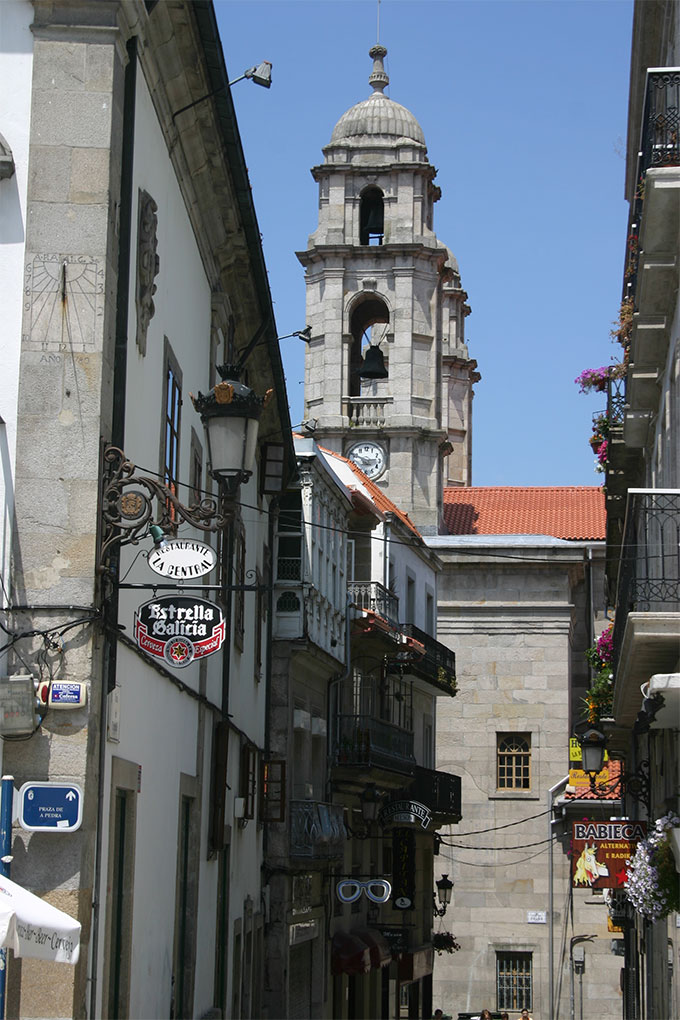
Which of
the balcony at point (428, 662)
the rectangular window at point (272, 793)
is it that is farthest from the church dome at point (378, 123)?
the rectangular window at point (272, 793)

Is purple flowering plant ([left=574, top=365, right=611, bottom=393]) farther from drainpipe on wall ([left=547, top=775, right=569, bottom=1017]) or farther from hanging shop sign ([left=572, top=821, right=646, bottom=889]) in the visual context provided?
drainpipe on wall ([left=547, top=775, right=569, bottom=1017])

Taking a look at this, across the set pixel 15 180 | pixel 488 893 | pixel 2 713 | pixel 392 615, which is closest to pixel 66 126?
pixel 15 180

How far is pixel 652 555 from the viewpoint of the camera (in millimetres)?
17719

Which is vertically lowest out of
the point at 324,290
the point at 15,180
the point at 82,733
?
the point at 82,733

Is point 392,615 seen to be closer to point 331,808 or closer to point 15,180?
point 331,808

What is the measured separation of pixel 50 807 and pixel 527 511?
46409 mm

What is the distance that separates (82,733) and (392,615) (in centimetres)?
2556

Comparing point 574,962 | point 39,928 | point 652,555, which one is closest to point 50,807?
point 39,928

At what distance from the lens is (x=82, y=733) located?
10.4 meters

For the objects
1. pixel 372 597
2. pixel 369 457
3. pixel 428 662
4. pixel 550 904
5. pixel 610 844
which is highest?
pixel 369 457

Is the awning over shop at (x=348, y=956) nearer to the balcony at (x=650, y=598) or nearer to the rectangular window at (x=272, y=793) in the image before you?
the rectangular window at (x=272, y=793)

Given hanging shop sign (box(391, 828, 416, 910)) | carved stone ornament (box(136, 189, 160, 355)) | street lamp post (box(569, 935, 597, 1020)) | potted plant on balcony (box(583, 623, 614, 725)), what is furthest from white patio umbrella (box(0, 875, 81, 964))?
street lamp post (box(569, 935, 597, 1020))

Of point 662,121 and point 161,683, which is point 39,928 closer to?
point 161,683

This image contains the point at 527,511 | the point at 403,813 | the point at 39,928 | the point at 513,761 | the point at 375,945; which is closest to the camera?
the point at 39,928
